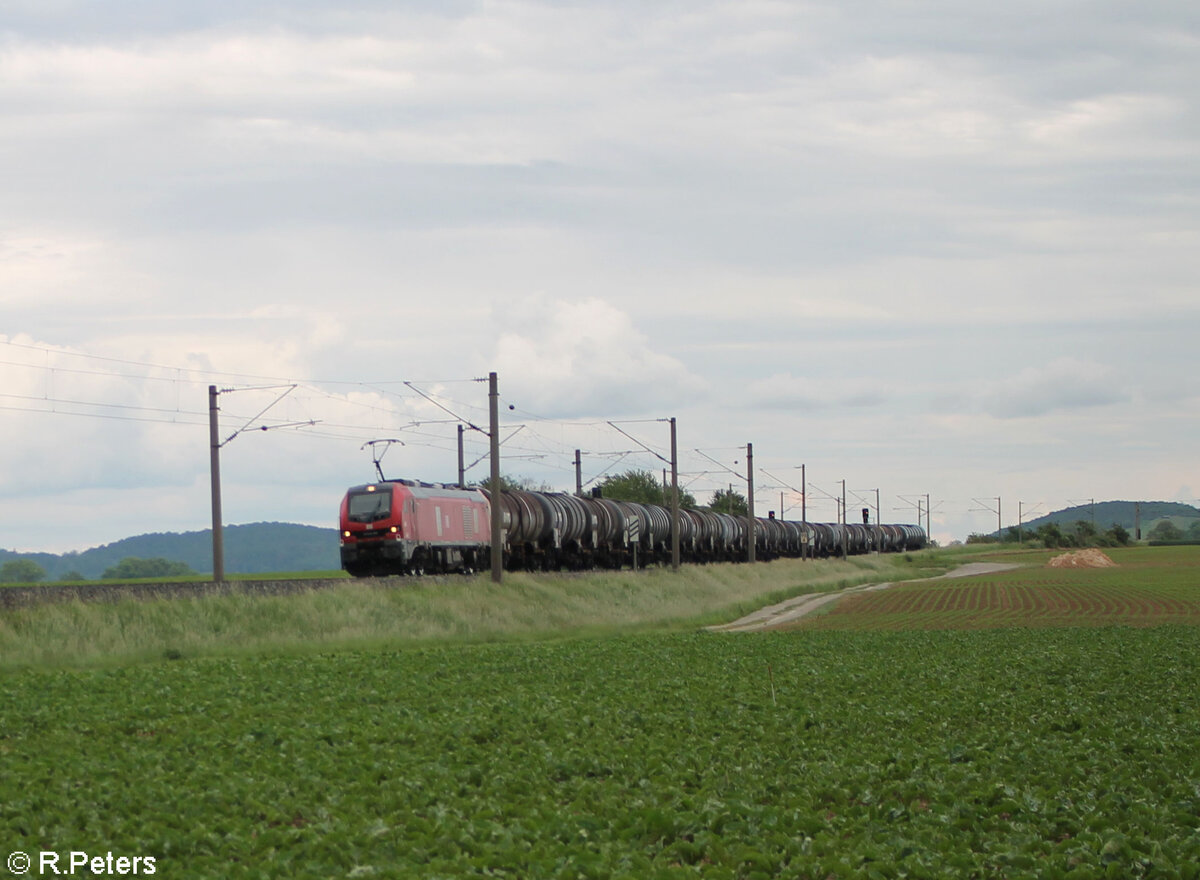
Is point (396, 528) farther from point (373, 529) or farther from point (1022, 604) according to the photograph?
point (1022, 604)

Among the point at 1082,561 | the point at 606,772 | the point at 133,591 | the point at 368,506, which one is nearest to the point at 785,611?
the point at 368,506

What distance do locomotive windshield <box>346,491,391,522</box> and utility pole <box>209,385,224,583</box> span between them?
4595 mm

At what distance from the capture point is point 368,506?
4678 centimetres

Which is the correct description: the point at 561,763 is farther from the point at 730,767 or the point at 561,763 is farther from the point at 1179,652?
the point at 1179,652

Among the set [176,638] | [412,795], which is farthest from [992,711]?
[176,638]

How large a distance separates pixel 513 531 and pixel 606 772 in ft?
135

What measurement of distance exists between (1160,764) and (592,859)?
7529 millimetres

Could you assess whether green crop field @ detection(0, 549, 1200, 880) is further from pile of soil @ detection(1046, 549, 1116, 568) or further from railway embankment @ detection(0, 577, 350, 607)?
pile of soil @ detection(1046, 549, 1116, 568)

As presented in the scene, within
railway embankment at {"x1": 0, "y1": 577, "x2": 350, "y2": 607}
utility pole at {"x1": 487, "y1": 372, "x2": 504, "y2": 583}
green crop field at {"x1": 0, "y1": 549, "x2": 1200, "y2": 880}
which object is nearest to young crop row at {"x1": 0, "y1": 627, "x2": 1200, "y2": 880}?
green crop field at {"x1": 0, "y1": 549, "x2": 1200, "y2": 880}

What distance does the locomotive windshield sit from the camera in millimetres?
46438

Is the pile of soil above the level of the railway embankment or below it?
below

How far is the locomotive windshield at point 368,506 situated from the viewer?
152ft

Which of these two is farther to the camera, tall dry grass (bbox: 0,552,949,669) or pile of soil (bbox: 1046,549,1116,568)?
pile of soil (bbox: 1046,549,1116,568)

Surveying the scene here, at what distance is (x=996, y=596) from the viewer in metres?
68.8
